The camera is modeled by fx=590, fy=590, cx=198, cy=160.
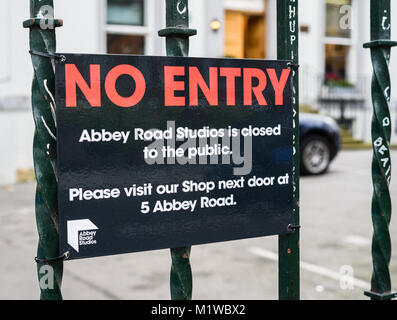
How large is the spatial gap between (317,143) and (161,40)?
3.55 metres

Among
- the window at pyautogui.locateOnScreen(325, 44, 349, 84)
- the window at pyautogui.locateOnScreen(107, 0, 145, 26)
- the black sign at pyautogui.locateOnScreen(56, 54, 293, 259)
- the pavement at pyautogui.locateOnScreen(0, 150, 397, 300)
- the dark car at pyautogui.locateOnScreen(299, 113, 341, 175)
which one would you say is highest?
the window at pyautogui.locateOnScreen(107, 0, 145, 26)

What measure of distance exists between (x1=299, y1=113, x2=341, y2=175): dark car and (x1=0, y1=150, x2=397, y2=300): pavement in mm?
2828

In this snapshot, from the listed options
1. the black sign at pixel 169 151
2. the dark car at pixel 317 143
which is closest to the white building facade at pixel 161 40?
the dark car at pixel 317 143

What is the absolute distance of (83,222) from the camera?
1.65 meters

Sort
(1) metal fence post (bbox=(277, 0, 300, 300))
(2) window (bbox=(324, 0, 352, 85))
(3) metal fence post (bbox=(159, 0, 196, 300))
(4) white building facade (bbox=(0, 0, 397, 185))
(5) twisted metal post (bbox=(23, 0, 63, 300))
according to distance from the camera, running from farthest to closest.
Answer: (2) window (bbox=(324, 0, 352, 85)), (4) white building facade (bbox=(0, 0, 397, 185)), (1) metal fence post (bbox=(277, 0, 300, 300)), (3) metal fence post (bbox=(159, 0, 196, 300)), (5) twisted metal post (bbox=(23, 0, 63, 300))

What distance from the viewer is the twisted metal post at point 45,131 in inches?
62.9

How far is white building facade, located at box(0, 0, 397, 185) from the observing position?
9.88 meters

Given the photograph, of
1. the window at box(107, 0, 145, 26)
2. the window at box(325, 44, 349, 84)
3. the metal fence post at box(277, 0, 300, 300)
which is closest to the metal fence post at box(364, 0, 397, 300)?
the metal fence post at box(277, 0, 300, 300)

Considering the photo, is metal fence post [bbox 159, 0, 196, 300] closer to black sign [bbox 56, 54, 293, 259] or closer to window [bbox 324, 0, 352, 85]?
black sign [bbox 56, 54, 293, 259]

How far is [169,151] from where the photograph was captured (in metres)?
1.76

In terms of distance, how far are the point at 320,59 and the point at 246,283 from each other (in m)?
13.1

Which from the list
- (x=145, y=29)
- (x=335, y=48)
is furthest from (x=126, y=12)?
(x=335, y=48)

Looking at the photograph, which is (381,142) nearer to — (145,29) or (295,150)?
(295,150)
